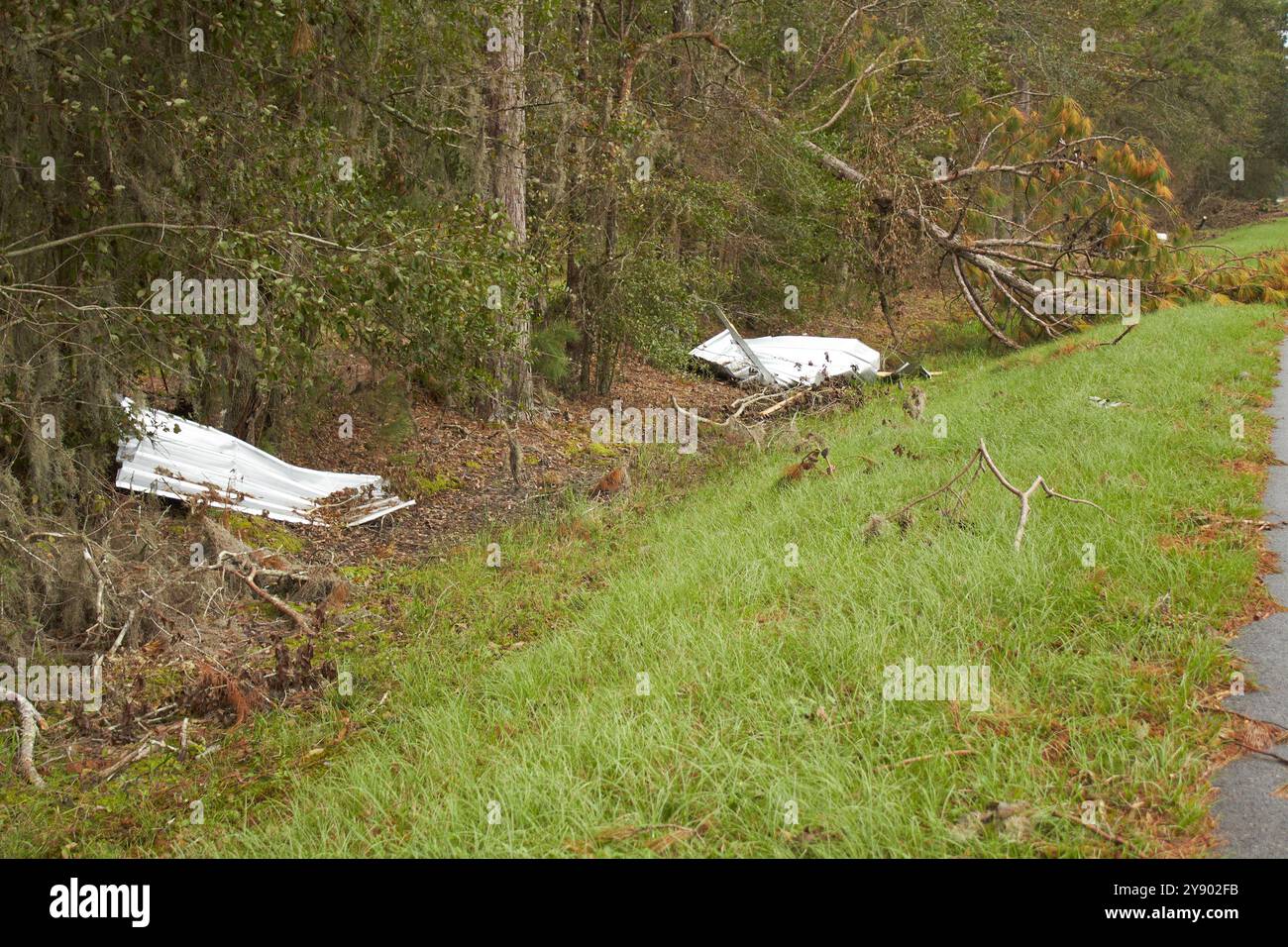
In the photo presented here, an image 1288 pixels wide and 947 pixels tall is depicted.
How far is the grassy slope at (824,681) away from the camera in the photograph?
3.13 metres

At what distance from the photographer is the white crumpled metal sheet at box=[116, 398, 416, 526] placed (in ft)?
26.8

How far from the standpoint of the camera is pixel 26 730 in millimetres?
5199

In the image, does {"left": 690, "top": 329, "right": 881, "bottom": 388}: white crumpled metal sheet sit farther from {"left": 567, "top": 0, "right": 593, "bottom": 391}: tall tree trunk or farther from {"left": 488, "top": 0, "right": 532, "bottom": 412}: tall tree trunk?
{"left": 488, "top": 0, "right": 532, "bottom": 412}: tall tree trunk

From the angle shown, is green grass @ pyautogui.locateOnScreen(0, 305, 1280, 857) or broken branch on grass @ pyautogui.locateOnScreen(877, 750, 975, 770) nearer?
green grass @ pyautogui.locateOnScreen(0, 305, 1280, 857)

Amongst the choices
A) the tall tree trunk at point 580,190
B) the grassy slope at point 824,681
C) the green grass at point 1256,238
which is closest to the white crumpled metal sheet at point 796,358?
the tall tree trunk at point 580,190

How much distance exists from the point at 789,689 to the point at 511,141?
27.2 ft

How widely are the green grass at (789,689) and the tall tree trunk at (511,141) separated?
4271mm

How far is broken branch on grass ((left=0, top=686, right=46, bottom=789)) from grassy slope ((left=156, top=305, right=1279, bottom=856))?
1110 mm

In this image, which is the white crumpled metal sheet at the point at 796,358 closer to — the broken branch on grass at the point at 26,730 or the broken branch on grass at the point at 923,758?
the broken branch on grass at the point at 26,730

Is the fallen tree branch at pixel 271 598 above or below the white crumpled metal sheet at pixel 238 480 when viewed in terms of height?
below

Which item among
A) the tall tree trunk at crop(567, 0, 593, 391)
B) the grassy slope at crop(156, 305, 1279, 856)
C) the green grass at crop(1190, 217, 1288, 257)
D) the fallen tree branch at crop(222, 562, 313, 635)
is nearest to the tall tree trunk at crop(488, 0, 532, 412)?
the tall tree trunk at crop(567, 0, 593, 391)

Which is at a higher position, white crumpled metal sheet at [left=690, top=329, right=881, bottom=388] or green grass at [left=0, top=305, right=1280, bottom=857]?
white crumpled metal sheet at [left=690, top=329, right=881, bottom=388]

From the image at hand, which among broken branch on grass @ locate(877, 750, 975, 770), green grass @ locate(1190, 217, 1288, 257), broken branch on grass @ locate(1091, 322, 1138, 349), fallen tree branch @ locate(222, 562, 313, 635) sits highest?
green grass @ locate(1190, 217, 1288, 257)
